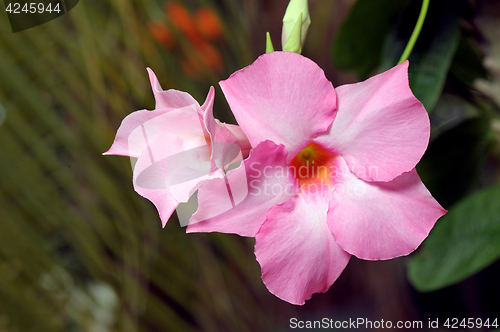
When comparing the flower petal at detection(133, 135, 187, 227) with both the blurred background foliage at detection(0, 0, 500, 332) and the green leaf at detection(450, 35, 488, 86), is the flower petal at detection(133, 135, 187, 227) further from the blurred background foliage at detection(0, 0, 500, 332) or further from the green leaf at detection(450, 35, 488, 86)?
the green leaf at detection(450, 35, 488, 86)

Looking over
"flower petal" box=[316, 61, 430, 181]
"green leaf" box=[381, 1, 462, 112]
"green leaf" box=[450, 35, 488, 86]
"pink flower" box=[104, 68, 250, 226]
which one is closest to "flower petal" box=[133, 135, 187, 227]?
"pink flower" box=[104, 68, 250, 226]

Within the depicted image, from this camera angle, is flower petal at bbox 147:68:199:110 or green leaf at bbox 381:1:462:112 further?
green leaf at bbox 381:1:462:112

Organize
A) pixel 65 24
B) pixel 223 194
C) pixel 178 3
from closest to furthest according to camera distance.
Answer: pixel 223 194
pixel 65 24
pixel 178 3

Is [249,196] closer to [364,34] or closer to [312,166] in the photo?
[312,166]

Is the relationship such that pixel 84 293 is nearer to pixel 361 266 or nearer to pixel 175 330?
pixel 175 330

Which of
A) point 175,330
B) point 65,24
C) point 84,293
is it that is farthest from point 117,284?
point 65,24

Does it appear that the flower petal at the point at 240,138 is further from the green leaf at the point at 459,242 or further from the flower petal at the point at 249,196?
the green leaf at the point at 459,242
